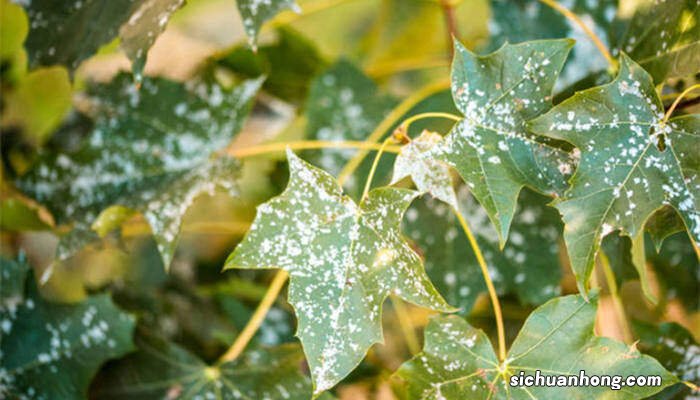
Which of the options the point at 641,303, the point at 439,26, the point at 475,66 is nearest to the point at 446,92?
the point at 475,66

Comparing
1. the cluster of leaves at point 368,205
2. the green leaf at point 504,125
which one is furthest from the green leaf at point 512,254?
the green leaf at point 504,125

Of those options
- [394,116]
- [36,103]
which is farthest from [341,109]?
[36,103]

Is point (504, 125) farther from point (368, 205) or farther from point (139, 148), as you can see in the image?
point (139, 148)

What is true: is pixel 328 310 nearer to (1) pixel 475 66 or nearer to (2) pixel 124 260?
(1) pixel 475 66

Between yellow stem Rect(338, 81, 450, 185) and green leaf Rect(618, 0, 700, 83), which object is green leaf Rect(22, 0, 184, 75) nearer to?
yellow stem Rect(338, 81, 450, 185)

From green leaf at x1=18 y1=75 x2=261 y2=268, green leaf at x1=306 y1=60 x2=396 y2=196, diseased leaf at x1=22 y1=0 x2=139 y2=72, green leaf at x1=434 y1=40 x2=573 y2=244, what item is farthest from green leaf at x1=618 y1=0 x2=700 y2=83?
diseased leaf at x1=22 y1=0 x2=139 y2=72

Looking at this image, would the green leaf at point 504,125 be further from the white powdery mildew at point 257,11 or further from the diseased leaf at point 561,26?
the diseased leaf at point 561,26
